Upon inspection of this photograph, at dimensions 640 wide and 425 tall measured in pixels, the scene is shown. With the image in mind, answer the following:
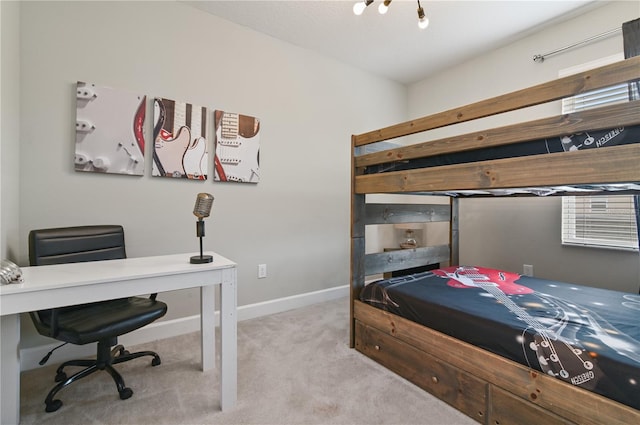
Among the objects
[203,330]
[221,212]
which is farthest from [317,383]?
[221,212]

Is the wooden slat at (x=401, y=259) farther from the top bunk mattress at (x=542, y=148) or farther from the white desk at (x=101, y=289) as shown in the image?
the white desk at (x=101, y=289)

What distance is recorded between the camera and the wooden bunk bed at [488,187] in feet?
3.37

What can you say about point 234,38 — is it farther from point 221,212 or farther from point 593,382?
point 593,382

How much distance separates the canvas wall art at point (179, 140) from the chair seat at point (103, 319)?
3.19 feet

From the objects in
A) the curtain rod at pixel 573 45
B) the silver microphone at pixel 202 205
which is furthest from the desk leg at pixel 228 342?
the curtain rod at pixel 573 45

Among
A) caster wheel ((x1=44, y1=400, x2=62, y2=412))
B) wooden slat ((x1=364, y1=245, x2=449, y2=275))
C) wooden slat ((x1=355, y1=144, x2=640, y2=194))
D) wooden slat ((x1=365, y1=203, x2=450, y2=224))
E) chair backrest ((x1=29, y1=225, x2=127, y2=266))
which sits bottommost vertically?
caster wheel ((x1=44, y1=400, x2=62, y2=412))

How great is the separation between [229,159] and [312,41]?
145 cm

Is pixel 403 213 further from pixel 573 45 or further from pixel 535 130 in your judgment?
pixel 573 45

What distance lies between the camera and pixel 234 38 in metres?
2.48

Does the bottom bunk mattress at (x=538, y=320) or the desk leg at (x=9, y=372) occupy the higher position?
the bottom bunk mattress at (x=538, y=320)

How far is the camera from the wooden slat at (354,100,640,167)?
3.34 ft

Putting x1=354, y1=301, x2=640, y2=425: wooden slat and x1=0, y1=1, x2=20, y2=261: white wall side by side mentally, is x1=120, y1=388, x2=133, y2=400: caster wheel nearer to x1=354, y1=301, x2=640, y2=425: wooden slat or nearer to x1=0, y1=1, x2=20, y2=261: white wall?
x1=0, y1=1, x2=20, y2=261: white wall

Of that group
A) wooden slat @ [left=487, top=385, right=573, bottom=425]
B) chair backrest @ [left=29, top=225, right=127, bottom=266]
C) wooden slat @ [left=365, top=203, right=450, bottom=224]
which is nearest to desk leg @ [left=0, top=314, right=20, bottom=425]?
chair backrest @ [left=29, top=225, right=127, bottom=266]

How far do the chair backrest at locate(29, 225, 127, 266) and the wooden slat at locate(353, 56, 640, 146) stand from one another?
6.33 feet
